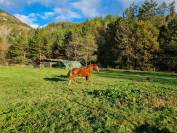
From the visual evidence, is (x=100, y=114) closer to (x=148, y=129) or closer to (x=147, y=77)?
(x=148, y=129)

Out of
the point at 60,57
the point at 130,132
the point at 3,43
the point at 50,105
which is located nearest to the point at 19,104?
the point at 50,105

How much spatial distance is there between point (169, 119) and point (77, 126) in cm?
329

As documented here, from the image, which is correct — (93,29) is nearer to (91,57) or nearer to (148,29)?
(91,57)

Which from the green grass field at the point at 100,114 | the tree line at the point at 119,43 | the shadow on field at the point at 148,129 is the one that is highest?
the tree line at the point at 119,43

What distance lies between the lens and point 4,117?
37.0 ft

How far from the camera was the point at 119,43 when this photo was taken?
6900 centimetres

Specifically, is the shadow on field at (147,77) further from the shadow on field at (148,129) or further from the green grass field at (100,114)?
the shadow on field at (148,129)

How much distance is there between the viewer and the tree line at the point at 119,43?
211ft

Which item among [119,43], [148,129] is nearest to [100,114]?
[148,129]

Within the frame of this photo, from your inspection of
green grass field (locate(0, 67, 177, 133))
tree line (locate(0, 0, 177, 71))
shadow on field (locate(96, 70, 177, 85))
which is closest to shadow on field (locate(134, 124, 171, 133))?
green grass field (locate(0, 67, 177, 133))

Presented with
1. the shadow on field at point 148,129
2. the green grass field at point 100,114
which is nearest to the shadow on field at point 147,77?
the green grass field at point 100,114

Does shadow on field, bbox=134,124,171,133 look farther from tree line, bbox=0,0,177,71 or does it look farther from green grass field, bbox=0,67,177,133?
tree line, bbox=0,0,177,71

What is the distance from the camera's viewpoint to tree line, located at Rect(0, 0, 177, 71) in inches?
2527

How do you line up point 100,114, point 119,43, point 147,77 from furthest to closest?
point 119,43, point 147,77, point 100,114
